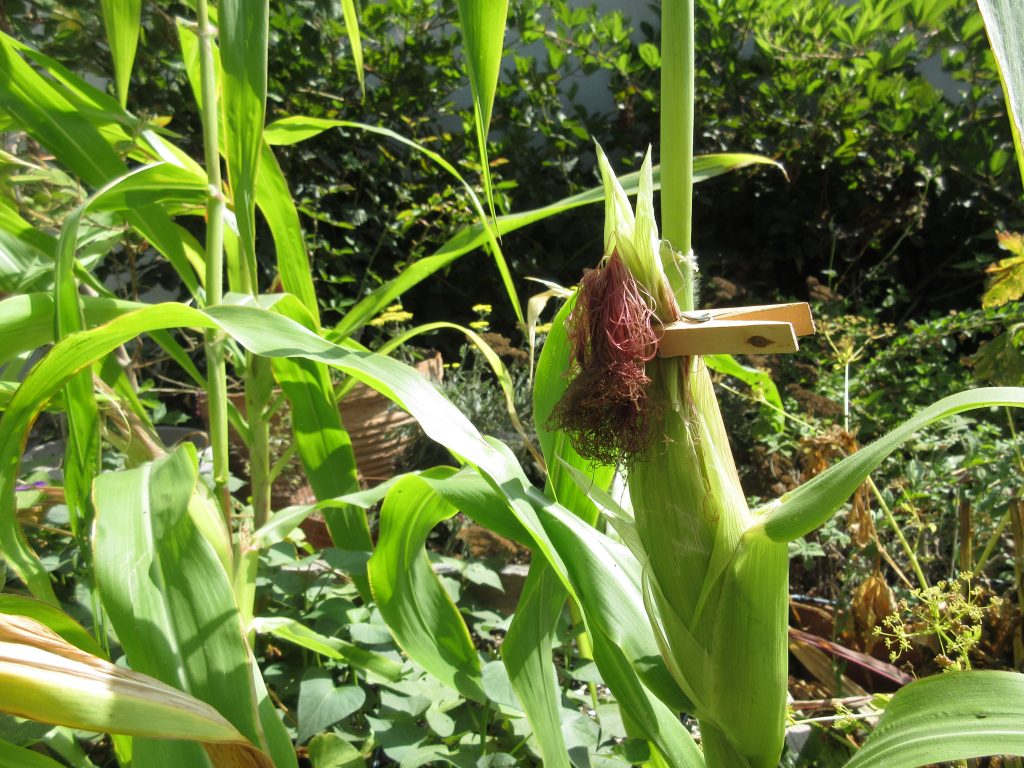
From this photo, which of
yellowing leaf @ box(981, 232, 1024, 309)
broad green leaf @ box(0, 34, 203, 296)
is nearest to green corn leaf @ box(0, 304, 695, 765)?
broad green leaf @ box(0, 34, 203, 296)

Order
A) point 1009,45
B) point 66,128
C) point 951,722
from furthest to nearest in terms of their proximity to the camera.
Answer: point 66,128 → point 951,722 → point 1009,45

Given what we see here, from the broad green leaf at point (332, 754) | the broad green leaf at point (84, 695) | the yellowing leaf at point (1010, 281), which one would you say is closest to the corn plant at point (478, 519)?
the broad green leaf at point (84, 695)

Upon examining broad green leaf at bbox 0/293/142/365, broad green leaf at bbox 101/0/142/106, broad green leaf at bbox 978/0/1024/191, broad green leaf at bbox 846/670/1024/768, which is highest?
broad green leaf at bbox 101/0/142/106

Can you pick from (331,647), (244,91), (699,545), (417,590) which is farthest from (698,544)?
(244,91)

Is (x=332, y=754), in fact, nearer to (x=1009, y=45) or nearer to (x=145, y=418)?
(x=145, y=418)

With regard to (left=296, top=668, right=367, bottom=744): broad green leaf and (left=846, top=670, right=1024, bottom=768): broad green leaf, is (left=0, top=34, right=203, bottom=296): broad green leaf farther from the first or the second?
(left=846, top=670, right=1024, bottom=768): broad green leaf

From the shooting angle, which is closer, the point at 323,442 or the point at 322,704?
the point at 322,704
